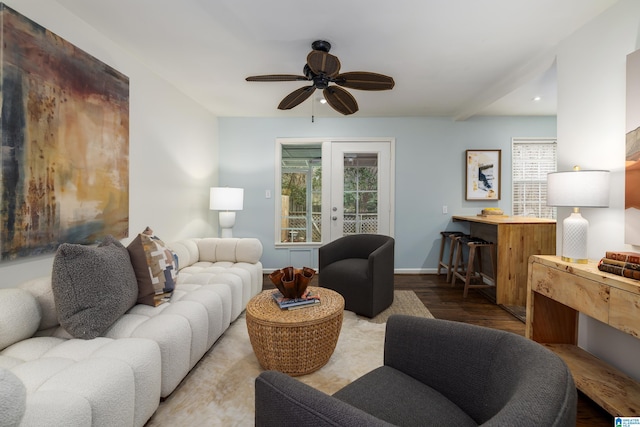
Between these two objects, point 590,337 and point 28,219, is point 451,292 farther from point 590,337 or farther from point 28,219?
point 28,219

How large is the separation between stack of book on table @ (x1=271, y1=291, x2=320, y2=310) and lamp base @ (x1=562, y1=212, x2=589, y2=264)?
1.66 metres

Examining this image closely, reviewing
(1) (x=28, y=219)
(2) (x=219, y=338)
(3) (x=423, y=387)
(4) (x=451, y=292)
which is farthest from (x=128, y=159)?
(4) (x=451, y=292)

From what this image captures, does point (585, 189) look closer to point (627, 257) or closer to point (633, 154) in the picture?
point (633, 154)

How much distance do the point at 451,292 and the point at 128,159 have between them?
3.75 m

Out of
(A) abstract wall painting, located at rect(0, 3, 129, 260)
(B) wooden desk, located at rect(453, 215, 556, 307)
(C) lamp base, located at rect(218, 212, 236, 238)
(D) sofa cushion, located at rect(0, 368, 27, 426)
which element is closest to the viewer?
(D) sofa cushion, located at rect(0, 368, 27, 426)

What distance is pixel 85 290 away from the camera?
1446mm

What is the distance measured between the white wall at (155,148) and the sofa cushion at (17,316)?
0.39m

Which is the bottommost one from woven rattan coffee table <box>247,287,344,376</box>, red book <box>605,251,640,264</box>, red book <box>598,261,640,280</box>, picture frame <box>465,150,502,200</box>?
woven rattan coffee table <box>247,287,344,376</box>

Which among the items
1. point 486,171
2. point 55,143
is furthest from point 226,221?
point 486,171

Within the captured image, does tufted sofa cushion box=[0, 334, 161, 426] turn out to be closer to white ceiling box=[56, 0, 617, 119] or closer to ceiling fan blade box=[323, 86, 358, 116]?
white ceiling box=[56, 0, 617, 119]

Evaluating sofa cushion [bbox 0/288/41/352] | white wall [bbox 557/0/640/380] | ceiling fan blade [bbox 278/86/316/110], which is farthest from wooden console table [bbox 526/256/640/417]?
sofa cushion [bbox 0/288/41/352]

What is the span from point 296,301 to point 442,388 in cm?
105

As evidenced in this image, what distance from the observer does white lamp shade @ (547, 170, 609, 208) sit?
5.69 feet

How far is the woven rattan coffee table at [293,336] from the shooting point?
170cm
